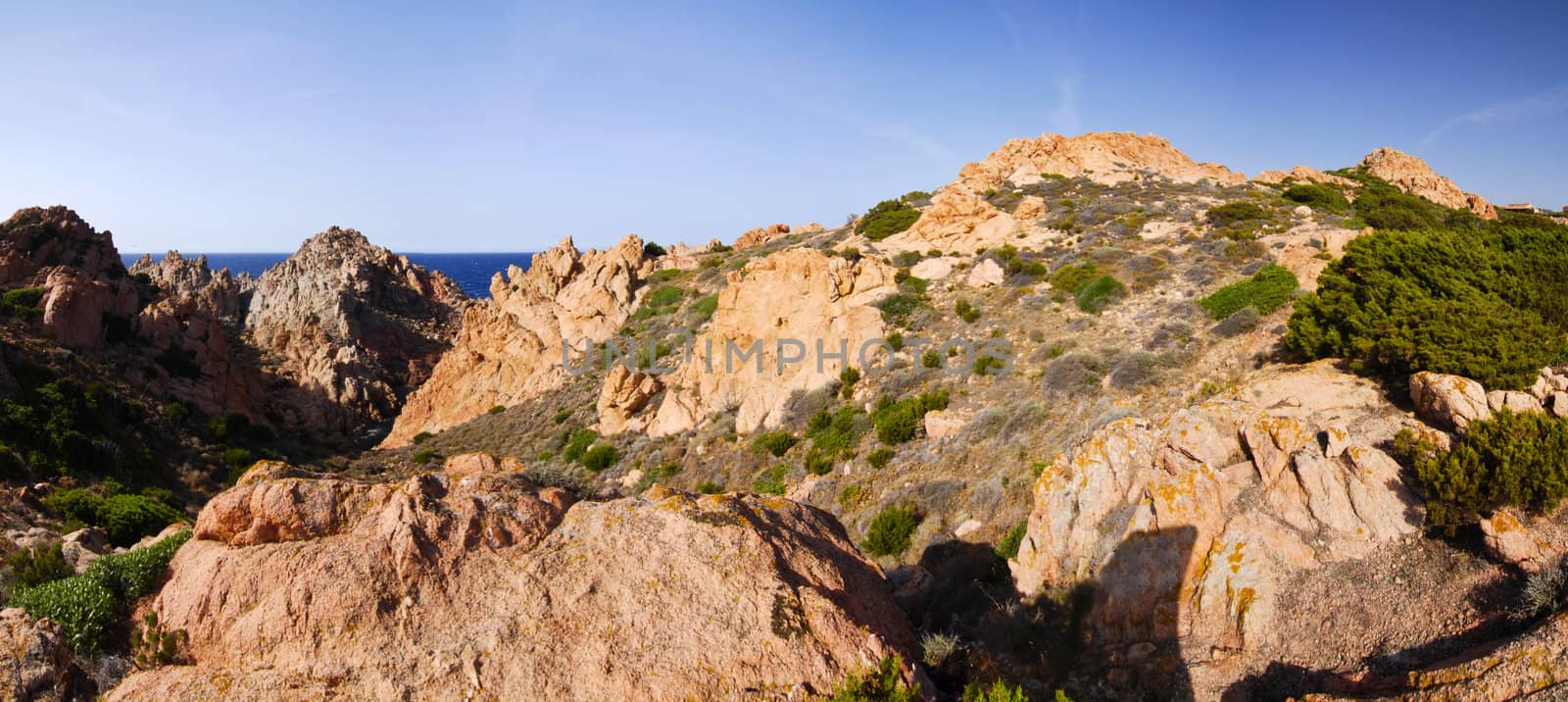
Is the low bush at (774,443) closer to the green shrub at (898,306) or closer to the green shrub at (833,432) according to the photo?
the green shrub at (833,432)

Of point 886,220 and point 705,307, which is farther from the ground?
point 886,220

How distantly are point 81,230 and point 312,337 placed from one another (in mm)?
12920

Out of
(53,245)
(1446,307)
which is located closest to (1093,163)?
(1446,307)

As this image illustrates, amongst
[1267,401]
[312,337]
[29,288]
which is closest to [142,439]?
[29,288]

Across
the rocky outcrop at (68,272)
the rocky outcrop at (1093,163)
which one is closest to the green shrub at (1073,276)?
the rocky outcrop at (1093,163)

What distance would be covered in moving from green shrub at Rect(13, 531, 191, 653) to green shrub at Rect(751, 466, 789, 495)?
14403 mm

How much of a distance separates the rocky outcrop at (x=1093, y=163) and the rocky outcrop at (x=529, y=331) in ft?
78.9

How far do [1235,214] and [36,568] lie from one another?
37578 mm

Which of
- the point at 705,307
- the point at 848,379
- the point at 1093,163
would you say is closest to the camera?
the point at 848,379

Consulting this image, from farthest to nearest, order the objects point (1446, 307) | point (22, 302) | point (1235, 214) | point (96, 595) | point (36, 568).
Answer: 1. point (1235, 214)
2. point (22, 302)
3. point (1446, 307)
4. point (36, 568)
5. point (96, 595)

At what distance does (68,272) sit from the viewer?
29.6 meters

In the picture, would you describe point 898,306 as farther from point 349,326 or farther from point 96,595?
point 349,326

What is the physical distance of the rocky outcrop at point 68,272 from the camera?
27625 millimetres

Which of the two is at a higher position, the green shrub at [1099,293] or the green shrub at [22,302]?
the green shrub at [1099,293]
